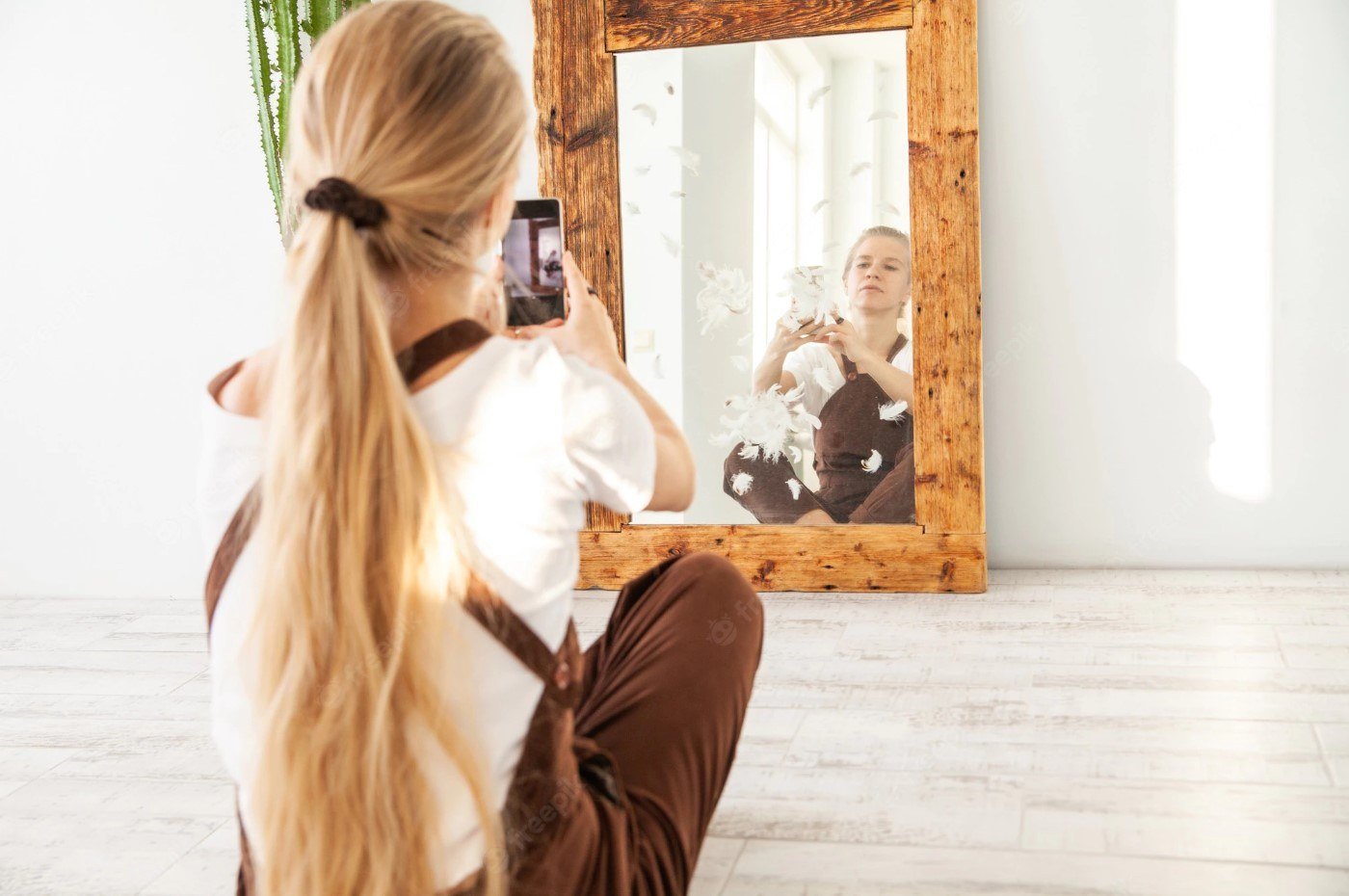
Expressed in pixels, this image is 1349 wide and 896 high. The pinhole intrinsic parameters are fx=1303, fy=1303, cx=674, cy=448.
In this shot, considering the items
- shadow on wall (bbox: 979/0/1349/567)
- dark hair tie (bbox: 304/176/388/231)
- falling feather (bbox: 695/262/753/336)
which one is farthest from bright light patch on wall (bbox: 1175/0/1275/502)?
dark hair tie (bbox: 304/176/388/231)

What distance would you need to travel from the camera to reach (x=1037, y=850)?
1.69 m

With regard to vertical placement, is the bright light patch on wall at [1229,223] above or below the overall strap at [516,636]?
above

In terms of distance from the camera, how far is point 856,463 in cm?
318

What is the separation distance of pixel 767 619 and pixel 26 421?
218 centimetres

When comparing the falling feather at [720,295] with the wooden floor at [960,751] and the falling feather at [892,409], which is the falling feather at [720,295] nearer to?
the falling feather at [892,409]

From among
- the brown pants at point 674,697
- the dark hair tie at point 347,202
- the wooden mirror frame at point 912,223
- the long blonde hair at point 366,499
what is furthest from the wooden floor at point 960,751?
the dark hair tie at point 347,202

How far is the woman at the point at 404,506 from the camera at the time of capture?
3.35 ft

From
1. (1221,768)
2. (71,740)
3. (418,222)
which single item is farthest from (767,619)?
(418,222)

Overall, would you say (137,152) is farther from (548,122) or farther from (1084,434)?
(1084,434)

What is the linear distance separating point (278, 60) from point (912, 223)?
5.26 feet

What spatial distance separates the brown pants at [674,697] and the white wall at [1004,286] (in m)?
1.99

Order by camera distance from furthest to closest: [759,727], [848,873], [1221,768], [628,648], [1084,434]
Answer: [1084,434], [759,727], [1221,768], [848,873], [628,648]

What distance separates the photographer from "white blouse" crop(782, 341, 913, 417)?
318cm

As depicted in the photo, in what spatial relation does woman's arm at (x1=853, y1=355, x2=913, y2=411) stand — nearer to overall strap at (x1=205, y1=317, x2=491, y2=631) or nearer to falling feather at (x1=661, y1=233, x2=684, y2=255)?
falling feather at (x1=661, y1=233, x2=684, y2=255)
